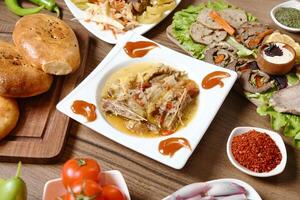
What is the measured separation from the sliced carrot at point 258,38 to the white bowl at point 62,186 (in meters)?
1.25

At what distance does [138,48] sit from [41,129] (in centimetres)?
76

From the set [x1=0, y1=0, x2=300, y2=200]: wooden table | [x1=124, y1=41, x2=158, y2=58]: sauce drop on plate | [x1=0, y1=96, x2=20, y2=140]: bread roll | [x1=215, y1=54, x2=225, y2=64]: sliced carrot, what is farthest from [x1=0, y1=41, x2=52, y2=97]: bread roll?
[x1=215, y1=54, x2=225, y2=64]: sliced carrot

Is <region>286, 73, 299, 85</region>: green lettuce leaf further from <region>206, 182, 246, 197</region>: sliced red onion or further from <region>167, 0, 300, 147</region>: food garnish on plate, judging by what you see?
<region>206, 182, 246, 197</region>: sliced red onion

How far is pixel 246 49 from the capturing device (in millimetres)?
2600

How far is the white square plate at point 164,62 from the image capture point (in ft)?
6.73

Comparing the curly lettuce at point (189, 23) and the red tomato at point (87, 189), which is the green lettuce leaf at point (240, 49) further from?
the red tomato at point (87, 189)

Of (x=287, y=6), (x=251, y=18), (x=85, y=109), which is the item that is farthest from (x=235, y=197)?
(x=287, y=6)

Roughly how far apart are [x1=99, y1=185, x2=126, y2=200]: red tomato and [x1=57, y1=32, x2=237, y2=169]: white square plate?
31 centimetres

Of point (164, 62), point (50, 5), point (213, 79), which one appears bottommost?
point (50, 5)

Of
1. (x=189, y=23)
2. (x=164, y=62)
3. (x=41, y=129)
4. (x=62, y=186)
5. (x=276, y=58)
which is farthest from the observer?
(x=189, y=23)

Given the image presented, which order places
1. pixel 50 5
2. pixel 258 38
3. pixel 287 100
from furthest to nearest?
pixel 50 5 → pixel 258 38 → pixel 287 100

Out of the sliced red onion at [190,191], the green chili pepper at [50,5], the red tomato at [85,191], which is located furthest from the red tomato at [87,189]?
the green chili pepper at [50,5]

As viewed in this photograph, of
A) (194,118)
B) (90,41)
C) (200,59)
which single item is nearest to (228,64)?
(200,59)

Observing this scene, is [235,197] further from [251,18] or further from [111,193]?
[251,18]
